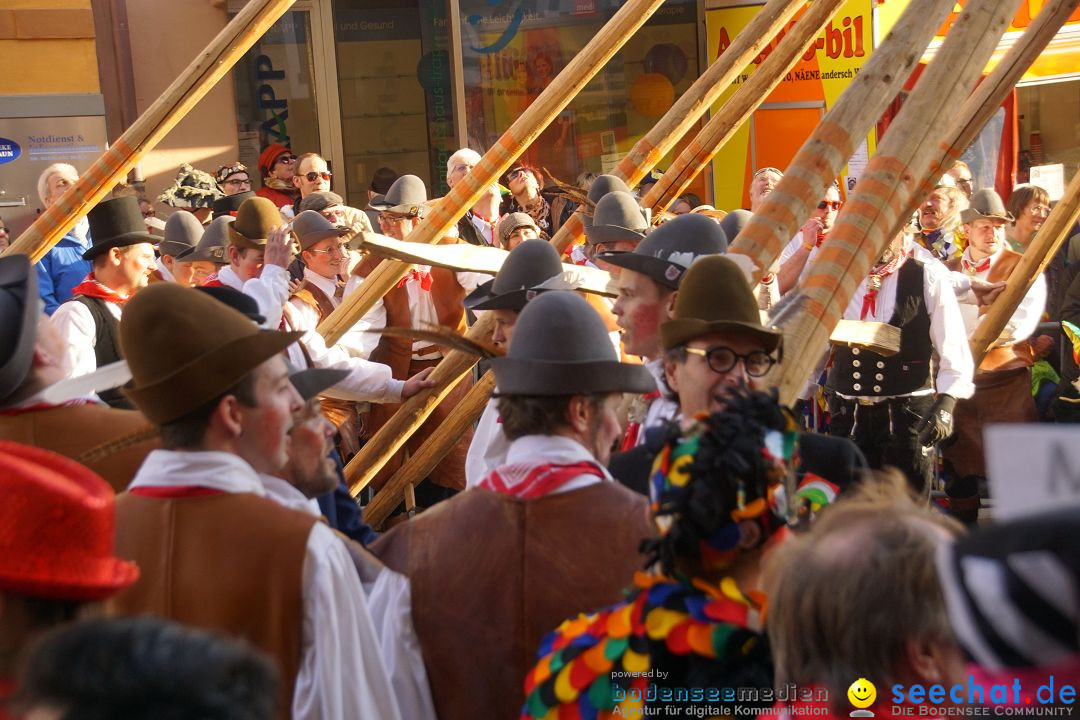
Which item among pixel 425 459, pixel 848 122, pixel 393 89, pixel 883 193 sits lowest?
pixel 425 459

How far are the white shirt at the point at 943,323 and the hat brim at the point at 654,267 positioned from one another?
2.11 m

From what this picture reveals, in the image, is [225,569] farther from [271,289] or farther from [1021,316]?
[1021,316]

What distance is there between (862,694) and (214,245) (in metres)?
4.55

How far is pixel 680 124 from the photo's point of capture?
5.45 metres

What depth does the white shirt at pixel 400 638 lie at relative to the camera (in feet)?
7.59

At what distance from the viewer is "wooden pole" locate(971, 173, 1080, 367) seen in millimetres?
5211

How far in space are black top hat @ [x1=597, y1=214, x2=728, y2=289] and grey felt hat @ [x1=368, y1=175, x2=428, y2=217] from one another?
3330 millimetres

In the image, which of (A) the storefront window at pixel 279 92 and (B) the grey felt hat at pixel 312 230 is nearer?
(B) the grey felt hat at pixel 312 230

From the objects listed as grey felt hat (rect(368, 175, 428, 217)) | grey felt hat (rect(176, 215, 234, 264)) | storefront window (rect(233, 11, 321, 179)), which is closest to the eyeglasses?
grey felt hat (rect(176, 215, 234, 264))

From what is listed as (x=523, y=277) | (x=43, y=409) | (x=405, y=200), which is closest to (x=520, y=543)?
(x=43, y=409)

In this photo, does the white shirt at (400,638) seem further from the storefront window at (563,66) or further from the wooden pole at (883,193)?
the storefront window at (563,66)

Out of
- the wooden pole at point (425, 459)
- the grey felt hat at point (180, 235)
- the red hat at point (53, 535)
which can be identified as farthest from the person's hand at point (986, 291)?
the red hat at point (53, 535)

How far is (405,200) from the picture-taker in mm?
6879

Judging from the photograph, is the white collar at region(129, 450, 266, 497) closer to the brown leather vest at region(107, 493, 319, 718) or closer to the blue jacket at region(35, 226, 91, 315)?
the brown leather vest at region(107, 493, 319, 718)
